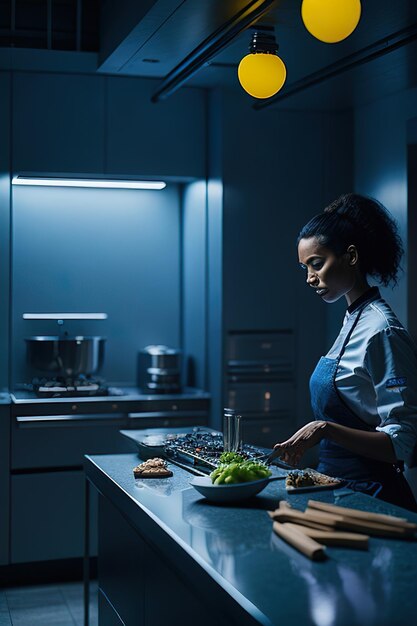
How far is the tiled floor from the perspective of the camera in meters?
3.87

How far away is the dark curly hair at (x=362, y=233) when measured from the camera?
2.76 meters

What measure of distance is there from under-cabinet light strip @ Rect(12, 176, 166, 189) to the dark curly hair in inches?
90.5

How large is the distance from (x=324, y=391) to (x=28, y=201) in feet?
9.28

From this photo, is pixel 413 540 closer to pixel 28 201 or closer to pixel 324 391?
pixel 324 391

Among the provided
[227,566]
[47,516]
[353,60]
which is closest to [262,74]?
[353,60]

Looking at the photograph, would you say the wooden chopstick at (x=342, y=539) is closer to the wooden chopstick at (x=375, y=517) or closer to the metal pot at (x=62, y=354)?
the wooden chopstick at (x=375, y=517)

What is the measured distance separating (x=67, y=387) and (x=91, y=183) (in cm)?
116

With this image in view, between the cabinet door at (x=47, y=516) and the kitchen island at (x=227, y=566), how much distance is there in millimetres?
1472

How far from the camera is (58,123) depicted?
4664 mm

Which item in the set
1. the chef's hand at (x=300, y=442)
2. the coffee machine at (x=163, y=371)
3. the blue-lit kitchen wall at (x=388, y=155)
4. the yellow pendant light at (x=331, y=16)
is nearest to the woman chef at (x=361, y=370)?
the chef's hand at (x=300, y=442)

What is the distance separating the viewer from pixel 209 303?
4840mm

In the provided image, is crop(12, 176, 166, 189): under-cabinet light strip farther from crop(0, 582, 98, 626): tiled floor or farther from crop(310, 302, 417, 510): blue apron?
crop(310, 302, 417, 510): blue apron

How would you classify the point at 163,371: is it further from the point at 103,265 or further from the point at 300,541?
the point at 300,541

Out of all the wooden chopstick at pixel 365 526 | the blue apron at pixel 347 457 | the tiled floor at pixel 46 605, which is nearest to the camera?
the wooden chopstick at pixel 365 526
